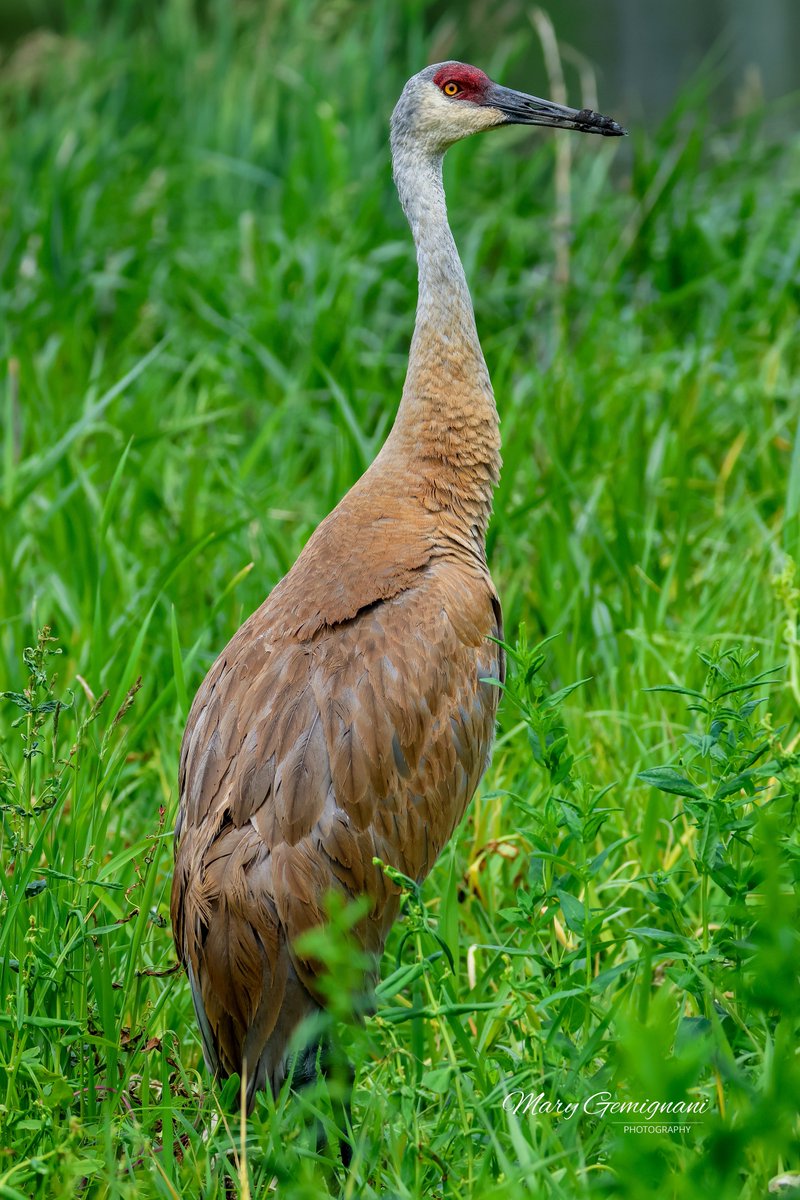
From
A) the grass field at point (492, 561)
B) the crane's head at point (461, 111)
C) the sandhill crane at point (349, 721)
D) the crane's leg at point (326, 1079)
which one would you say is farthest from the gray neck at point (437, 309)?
the crane's leg at point (326, 1079)

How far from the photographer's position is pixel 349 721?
2.78 meters

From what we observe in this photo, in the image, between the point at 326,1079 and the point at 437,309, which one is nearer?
the point at 326,1079

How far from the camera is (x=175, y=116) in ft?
24.2

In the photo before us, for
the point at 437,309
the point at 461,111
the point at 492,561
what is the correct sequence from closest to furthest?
the point at 437,309 < the point at 461,111 < the point at 492,561

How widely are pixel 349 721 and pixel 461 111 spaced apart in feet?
5.91

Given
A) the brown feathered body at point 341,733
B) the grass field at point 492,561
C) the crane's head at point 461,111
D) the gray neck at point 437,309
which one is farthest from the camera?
the crane's head at point 461,111

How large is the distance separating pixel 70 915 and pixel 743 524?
272 cm

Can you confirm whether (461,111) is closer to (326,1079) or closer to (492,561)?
(492,561)

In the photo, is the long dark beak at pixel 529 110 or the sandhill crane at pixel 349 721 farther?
the long dark beak at pixel 529 110

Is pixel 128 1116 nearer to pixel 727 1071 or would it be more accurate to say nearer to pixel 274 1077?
pixel 274 1077

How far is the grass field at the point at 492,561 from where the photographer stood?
2.23 metres

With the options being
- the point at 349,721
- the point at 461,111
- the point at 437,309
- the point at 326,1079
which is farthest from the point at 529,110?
the point at 326,1079

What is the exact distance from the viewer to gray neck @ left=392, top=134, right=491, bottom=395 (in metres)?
3.37

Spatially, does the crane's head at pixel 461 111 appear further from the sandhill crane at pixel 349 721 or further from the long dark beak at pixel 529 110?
the sandhill crane at pixel 349 721
